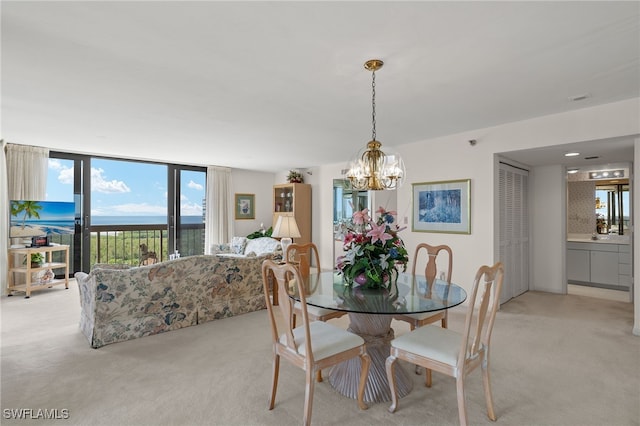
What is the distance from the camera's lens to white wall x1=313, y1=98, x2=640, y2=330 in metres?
3.43

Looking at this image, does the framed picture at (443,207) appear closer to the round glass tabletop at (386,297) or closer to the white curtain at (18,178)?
the round glass tabletop at (386,297)

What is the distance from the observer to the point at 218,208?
7555mm

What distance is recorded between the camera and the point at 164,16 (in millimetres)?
1864

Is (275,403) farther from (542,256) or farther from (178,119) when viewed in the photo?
(542,256)

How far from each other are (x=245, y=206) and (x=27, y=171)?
4.05 m

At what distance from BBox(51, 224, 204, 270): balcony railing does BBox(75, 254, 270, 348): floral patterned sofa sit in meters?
2.90

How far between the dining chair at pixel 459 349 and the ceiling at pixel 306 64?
1474 millimetres

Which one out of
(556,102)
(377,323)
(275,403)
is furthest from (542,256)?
(275,403)

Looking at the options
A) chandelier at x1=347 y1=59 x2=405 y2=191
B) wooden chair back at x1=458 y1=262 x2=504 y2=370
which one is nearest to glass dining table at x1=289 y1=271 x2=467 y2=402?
wooden chair back at x1=458 y1=262 x2=504 y2=370

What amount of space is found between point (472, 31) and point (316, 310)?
7.31 feet

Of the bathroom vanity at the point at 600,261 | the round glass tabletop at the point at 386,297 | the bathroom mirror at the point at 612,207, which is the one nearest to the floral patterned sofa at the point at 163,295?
the round glass tabletop at the point at 386,297

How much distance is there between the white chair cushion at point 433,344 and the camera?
1.93m

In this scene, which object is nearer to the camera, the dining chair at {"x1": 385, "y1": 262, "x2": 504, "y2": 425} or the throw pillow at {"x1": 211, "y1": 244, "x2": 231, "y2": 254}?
the dining chair at {"x1": 385, "y1": 262, "x2": 504, "y2": 425}

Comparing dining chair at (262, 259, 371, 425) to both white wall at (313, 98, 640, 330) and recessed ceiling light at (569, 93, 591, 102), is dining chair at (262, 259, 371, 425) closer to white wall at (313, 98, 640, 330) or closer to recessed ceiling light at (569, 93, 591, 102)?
white wall at (313, 98, 640, 330)
